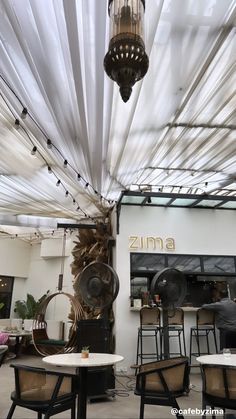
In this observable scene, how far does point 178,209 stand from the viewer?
8.06m

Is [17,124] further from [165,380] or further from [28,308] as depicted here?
[28,308]

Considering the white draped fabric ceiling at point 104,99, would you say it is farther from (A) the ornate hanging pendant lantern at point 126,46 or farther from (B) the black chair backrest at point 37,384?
(B) the black chair backrest at point 37,384

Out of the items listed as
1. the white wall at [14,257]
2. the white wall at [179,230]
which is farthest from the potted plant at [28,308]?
the white wall at [179,230]

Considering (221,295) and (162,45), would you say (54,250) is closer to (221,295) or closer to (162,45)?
(221,295)

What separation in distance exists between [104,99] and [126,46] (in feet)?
5.37

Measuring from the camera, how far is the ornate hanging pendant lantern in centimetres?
142

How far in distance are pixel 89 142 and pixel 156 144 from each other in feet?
3.01

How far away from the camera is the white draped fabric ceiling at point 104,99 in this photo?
2.23 metres

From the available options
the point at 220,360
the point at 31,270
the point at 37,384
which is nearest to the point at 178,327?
the point at 220,360

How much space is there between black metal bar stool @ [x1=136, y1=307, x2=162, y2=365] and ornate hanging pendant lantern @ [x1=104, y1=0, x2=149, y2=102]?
589 cm

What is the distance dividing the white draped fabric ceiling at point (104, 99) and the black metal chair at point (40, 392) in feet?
8.26

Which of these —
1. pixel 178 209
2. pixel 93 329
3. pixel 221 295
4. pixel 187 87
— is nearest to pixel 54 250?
pixel 178 209

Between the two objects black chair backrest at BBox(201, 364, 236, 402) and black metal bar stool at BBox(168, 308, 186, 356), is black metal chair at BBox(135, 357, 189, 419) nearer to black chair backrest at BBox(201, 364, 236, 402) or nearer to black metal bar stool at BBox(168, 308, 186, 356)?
black chair backrest at BBox(201, 364, 236, 402)

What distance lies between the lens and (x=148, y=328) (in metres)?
6.85
